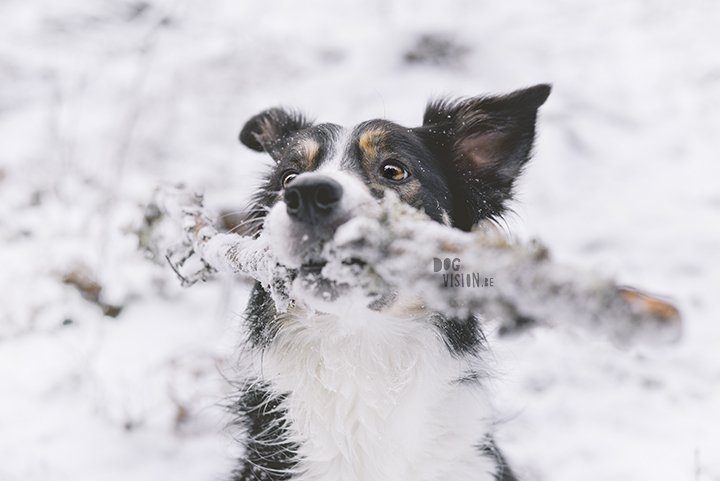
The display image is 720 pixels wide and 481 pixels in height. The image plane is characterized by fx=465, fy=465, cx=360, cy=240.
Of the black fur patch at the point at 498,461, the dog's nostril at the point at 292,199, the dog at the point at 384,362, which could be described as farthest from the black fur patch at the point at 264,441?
the dog's nostril at the point at 292,199

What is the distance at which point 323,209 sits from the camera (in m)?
1.57

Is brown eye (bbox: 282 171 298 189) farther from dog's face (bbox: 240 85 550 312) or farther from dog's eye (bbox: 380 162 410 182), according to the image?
dog's eye (bbox: 380 162 410 182)

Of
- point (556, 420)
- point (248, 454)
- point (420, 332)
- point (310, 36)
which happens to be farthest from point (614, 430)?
point (310, 36)

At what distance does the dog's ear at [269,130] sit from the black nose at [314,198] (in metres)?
1.50

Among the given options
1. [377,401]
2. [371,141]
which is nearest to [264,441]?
[377,401]

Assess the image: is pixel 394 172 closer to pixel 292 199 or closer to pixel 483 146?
pixel 483 146

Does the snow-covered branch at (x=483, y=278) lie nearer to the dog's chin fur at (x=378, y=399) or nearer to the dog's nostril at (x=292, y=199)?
the dog's nostril at (x=292, y=199)

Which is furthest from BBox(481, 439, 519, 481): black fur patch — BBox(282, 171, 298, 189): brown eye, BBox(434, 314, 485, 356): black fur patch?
BBox(282, 171, 298, 189): brown eye

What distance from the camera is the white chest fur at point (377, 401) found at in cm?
219

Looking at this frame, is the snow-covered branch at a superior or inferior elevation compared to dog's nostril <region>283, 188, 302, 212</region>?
inferior

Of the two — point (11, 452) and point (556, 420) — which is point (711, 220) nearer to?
point (556, 420)

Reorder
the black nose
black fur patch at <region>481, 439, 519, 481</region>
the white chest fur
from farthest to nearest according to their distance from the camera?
black fur patch at <region>481, 439, 519, 481</region> < the white chest fur < the black nose

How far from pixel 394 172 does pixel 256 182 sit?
1.27 meters

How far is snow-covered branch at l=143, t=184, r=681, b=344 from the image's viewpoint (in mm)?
822
